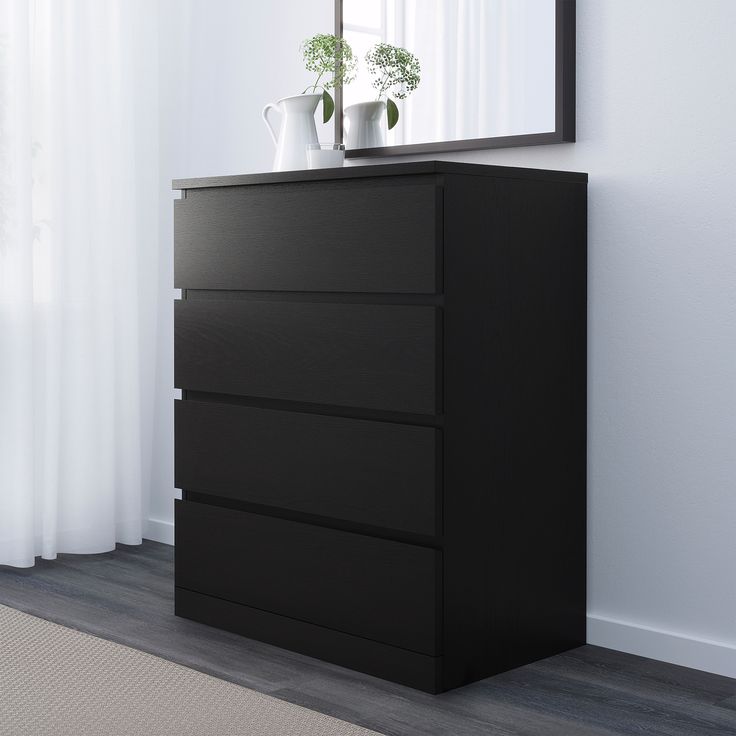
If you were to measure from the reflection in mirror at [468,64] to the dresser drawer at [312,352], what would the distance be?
0.61 meters

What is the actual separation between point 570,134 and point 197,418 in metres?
1.07

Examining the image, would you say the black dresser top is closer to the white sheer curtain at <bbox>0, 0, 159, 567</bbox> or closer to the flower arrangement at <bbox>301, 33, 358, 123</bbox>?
the flower arrangement at <bbox>301, 33, 358, 123</bbox>

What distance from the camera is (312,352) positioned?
2406mm

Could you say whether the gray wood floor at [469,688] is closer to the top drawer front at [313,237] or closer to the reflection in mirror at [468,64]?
the top drawer front at [313,237]

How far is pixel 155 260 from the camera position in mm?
3504

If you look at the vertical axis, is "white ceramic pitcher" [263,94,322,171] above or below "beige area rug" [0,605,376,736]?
above

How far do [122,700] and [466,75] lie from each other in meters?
1.57

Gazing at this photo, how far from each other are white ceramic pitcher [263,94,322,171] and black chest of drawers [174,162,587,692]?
0.70ft

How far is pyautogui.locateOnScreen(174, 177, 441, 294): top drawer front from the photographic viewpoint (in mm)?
2205

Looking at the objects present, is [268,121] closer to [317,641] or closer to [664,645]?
[317,641]

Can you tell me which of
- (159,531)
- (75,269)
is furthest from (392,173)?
(159,531)

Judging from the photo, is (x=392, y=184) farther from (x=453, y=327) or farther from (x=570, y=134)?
(x=570, y=134)

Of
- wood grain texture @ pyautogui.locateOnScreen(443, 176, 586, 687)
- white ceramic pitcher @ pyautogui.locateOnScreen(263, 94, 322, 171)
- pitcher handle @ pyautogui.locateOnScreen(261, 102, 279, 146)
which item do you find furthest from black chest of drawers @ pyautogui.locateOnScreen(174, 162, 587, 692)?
pitcher handle @ pyautogui.locateOnScreen(261, 102, 279, 146)

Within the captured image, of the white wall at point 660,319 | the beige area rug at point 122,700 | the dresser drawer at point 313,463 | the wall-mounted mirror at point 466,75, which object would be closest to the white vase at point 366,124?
the wall-mounted mirror at point 466,75
